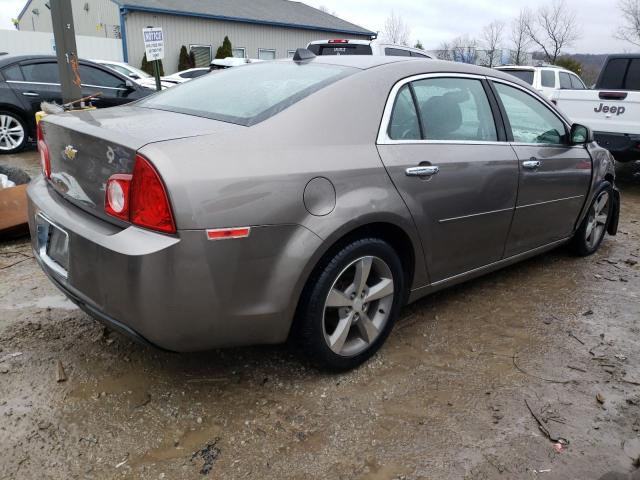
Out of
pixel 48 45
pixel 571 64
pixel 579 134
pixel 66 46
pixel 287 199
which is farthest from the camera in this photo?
pixel 571 64

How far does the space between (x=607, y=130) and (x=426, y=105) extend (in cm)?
557

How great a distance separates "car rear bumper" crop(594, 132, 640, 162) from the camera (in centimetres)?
720

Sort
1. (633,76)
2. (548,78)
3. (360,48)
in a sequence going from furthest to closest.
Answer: (548,78) < (360,48) < (633,76)

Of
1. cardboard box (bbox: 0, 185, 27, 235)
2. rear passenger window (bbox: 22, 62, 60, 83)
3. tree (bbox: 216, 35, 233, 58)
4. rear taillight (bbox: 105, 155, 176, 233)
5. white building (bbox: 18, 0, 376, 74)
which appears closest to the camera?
rear taillight (bbox: 105, 155, 176, 233)

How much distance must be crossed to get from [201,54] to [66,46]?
71.2ft

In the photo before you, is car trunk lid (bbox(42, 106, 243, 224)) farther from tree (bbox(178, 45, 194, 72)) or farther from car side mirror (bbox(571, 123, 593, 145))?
tree (bbox(178, 45, 194, 72))

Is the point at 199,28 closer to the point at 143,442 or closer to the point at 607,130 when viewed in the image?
the point at 607,130

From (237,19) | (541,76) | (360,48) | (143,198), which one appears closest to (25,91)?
(360,48)

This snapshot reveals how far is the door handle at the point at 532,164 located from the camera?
3.53 meters

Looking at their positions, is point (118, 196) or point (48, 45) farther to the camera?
point (48, 45)

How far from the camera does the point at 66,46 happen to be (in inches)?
229

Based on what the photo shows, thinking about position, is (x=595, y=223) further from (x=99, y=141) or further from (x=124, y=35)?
(x=124, y=35)

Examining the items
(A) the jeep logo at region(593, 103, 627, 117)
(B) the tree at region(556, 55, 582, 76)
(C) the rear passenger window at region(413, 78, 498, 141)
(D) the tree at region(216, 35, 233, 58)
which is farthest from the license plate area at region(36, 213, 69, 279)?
(B) the tree at region(556, 55, 582, 76)

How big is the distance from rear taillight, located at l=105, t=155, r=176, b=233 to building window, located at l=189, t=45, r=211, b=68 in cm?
2510
